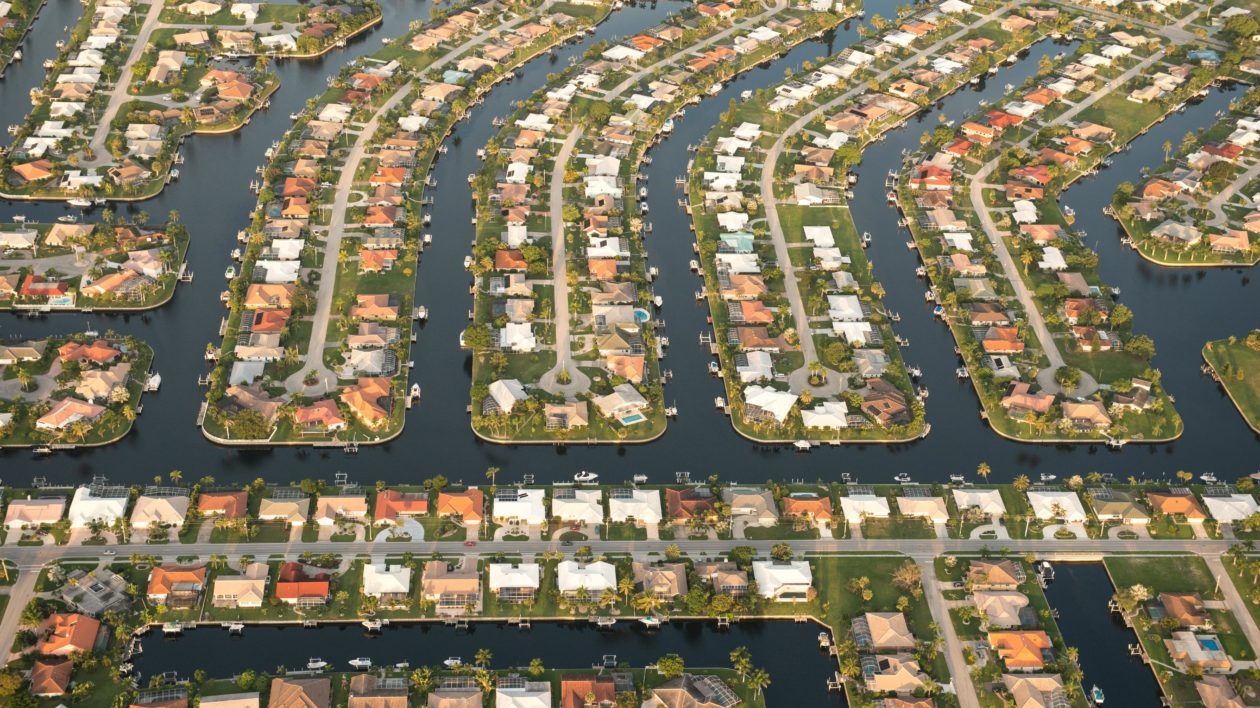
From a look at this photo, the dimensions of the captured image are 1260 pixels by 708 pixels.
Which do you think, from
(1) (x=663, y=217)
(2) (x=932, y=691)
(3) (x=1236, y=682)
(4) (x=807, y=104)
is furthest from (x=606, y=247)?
(3) (x=1236, y=682)

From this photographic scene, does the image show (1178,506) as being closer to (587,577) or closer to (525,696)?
(587,577)

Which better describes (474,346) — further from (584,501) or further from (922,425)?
(922,425)

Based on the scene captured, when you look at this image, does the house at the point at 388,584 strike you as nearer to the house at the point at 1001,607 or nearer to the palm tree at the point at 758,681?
the palm tree at the point at 758,681

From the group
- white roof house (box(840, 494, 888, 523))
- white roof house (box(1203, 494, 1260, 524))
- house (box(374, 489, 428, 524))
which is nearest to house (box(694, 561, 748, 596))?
white roof house (box(840, 494, 888, 523))

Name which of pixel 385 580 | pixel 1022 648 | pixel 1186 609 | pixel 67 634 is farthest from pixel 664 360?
pixel 67 634

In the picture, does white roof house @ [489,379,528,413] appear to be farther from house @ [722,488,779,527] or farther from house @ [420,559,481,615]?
house @ [722,488,779,527]

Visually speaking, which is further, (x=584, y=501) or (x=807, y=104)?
(x=807, y=104)
